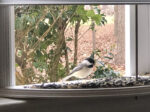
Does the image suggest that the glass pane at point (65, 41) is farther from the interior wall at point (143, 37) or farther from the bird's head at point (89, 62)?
the interior wall at point (143, 37)

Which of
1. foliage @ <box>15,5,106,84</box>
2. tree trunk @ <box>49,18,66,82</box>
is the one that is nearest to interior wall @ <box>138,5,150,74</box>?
foliage @ <box>15,5,106,84</box>

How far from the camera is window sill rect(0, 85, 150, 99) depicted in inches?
74.4

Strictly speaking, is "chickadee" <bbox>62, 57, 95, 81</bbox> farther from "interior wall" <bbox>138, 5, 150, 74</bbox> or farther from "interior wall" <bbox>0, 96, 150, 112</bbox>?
"interior wall" <bbox>138, 5, 150, 74</bbox>

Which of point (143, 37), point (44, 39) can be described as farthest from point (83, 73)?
point (143, 37)

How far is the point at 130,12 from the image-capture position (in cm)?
216

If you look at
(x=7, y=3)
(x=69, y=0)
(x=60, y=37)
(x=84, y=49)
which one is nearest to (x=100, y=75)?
(x=84, y=49)

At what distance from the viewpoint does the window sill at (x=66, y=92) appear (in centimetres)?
189

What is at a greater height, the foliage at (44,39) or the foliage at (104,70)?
the foliage at (44,39)

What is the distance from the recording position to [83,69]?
81.4 inches

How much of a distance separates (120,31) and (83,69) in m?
0.33

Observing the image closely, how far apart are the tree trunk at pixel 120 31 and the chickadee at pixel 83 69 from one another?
0.20 metres

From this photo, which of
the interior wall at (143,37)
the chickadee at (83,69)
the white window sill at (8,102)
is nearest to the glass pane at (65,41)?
the chickadee at (83,69)

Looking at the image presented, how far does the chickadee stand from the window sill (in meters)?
0.15

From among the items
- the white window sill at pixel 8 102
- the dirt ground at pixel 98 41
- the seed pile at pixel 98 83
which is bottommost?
the white window sill at pixel 8 102
